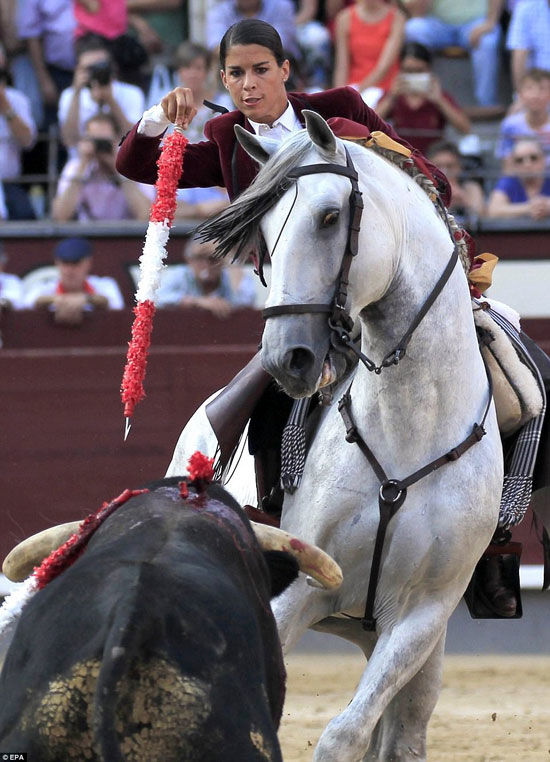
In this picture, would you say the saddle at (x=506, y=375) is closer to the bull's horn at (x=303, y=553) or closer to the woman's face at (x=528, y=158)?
the bull's horn at (x=303, y=553)

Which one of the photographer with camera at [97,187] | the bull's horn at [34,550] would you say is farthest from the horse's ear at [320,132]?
the photographer with camera at [97,187]

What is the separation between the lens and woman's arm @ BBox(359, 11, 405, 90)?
8914 mm

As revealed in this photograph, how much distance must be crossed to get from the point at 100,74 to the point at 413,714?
529cm

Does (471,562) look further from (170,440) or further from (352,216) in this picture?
(170,440)

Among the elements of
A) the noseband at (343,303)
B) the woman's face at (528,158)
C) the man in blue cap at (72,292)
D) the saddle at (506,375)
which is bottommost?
the man in blue cap at (72,292)

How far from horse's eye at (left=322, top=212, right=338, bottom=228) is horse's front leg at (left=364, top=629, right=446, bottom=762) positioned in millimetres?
1311

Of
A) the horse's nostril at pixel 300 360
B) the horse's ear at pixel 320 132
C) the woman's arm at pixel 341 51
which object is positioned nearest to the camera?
the horse's nostril at pixel 300 360

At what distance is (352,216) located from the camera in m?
3.48

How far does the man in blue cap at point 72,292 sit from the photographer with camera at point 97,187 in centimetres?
51

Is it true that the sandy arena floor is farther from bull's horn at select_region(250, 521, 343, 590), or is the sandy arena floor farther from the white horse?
bull's horn at select_region(250, 521, 343, 590)

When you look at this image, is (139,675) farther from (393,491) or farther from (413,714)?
(413,714)

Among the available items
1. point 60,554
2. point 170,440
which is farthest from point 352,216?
point 170,440

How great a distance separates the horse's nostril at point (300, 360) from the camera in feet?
11.0

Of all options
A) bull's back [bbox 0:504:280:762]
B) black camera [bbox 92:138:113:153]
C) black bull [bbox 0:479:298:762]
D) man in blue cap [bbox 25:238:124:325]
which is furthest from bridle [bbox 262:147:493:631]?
black camera [bbox 92:138:113:153]
